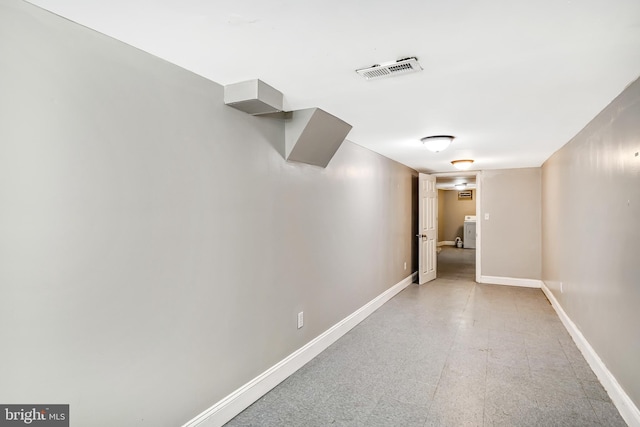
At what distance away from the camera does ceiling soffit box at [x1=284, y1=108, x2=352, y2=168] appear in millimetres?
2643

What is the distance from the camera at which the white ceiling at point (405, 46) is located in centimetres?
130

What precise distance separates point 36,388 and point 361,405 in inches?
70.5

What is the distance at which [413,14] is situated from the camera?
4.35ft

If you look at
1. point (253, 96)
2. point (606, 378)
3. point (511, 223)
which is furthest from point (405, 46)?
point (511, 223)

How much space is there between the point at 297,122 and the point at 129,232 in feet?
4.84

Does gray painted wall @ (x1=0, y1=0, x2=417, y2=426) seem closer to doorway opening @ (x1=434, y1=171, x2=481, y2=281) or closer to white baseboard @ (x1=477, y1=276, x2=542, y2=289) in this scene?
white baseboard @ (x1=477, y1=276, x2=542, y2=289)

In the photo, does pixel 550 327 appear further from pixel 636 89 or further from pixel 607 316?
pixel 636 89

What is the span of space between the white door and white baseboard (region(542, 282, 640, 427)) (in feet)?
7.69

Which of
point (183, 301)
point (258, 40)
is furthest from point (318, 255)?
point (258, 40)

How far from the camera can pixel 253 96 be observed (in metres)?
2.04

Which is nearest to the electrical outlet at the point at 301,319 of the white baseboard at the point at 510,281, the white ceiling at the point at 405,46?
the white ceiling at the point at 405,46

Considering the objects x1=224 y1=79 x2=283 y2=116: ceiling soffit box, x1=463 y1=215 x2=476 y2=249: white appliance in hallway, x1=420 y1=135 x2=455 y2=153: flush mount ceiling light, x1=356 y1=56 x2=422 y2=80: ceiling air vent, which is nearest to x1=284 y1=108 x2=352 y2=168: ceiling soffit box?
x1=224 y1=79 x2=283 y2=116: ceiling soffit box

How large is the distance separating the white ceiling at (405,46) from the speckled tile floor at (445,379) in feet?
6.60

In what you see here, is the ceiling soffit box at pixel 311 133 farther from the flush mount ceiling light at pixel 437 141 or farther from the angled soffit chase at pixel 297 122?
the flush mount ceiling light at pixel 437 141
